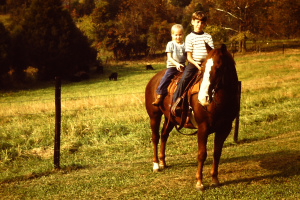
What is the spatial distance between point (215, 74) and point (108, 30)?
6163 cm

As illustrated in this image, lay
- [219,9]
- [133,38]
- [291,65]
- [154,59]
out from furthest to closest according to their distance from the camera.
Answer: [133,38] → [154,59] → [219,9] → [291,65]

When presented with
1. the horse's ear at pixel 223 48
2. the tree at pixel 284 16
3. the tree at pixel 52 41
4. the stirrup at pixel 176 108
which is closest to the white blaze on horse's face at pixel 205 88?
the horse's ear at pixel 223 48

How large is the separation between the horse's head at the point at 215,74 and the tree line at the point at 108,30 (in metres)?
32.8

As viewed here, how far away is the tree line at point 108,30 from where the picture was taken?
38781mm

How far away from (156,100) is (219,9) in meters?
50.1

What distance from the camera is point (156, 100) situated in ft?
21.4

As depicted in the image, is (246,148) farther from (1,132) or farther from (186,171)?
(1,132)

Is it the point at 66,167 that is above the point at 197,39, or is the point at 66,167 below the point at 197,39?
below

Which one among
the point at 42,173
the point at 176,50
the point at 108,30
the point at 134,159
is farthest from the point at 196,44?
the point at 108,30

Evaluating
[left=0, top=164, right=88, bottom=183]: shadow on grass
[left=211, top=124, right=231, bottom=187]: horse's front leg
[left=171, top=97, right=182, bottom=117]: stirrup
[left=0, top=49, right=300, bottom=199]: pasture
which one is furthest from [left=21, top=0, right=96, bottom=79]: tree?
[left=211, top=124, right=231, bottom=187]: horse's front leg

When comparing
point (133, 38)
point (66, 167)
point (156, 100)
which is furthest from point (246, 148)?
point (133, 38)

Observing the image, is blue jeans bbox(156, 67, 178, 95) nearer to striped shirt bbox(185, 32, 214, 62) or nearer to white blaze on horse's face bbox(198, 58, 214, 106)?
striped shirt bbox(185, 32, 214, 62)

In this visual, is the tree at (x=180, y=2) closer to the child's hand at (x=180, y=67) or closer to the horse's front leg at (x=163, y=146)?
the horse's front leg at (x=163, y=146)

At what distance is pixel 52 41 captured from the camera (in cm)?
3984
